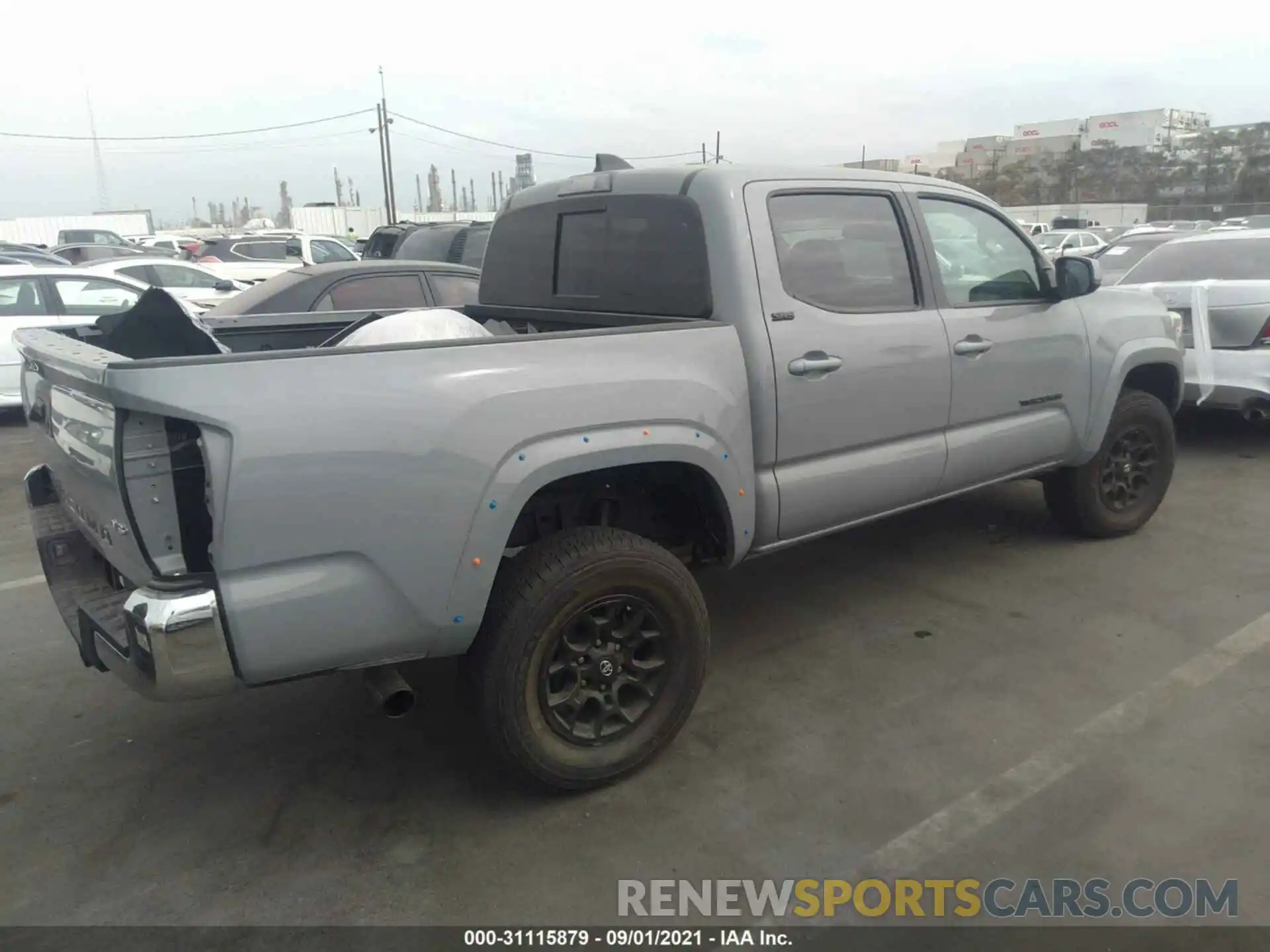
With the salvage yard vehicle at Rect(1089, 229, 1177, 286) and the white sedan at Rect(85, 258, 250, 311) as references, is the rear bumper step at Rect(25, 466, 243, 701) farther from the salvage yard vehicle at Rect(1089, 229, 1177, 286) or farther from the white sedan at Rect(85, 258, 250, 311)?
the salvage yard vehicle at Rect(1089, 229, 1177, 286)

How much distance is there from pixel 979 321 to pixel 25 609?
4767 millimetres

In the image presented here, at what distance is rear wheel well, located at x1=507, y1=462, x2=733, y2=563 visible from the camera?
3.08 metres

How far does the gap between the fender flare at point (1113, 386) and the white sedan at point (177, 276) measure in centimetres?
966

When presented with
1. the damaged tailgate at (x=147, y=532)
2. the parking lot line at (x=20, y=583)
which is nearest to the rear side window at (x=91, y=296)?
the parking lot line at (x=20, y=583)

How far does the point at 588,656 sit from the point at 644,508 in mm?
696

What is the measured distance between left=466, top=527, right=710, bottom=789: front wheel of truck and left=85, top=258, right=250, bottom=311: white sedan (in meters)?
9.61

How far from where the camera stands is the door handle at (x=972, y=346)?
398 cm

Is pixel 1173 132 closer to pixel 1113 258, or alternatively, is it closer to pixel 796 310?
pixel 1113 258

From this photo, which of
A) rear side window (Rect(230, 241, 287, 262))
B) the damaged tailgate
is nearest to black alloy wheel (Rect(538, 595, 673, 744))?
the damaged tailgate

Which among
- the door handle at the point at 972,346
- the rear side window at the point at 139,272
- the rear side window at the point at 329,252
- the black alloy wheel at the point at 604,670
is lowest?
the black alloy wheel at the point at 604,670

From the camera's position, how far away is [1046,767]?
3113 mm

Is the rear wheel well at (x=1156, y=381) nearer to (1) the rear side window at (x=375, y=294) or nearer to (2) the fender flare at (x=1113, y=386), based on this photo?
(2) the fender flare at (x=1113, y=386)

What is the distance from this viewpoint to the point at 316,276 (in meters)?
7.06
